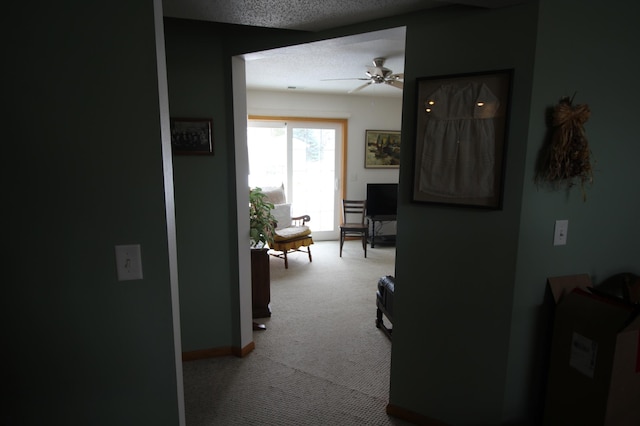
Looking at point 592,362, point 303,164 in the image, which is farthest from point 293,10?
point 303,164

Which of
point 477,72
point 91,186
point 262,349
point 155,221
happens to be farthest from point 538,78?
point 262,349

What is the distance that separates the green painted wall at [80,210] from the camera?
94 centimetres

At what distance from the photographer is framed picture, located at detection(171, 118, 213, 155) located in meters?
2.20

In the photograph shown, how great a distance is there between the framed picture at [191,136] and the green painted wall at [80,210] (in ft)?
4.12

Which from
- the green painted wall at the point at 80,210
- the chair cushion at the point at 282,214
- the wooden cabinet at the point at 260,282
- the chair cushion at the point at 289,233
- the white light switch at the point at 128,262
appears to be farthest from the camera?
the chair cushion at the point at 282,214

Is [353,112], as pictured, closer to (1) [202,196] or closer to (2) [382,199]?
(2) [382,199]

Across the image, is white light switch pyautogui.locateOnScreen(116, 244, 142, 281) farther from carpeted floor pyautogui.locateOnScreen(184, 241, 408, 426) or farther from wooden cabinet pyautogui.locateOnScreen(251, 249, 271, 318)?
wooden cabinet pyautogui.locateOnScreen(251, 249, 271, 318)

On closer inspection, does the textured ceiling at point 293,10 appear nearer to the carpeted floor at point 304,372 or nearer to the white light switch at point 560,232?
the white light switch at point 560,232

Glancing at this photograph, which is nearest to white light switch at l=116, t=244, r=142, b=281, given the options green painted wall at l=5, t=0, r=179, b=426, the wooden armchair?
green painted wall at l=5, t=0, r=179, b=426

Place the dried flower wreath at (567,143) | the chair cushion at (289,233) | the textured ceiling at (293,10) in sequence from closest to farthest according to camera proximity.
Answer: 1. the dried flower wreath at (567,143)
2. the textured ceiling at (293,10)
3. the chair cushion at (289,233)

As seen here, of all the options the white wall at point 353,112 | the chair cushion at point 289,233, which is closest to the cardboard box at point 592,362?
the chair cushion at point 289,233

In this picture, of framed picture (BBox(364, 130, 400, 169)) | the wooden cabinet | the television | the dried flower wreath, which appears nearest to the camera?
the dried flower wreath

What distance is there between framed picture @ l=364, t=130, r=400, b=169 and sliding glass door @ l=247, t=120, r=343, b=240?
52cm

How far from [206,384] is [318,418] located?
2.67ft
